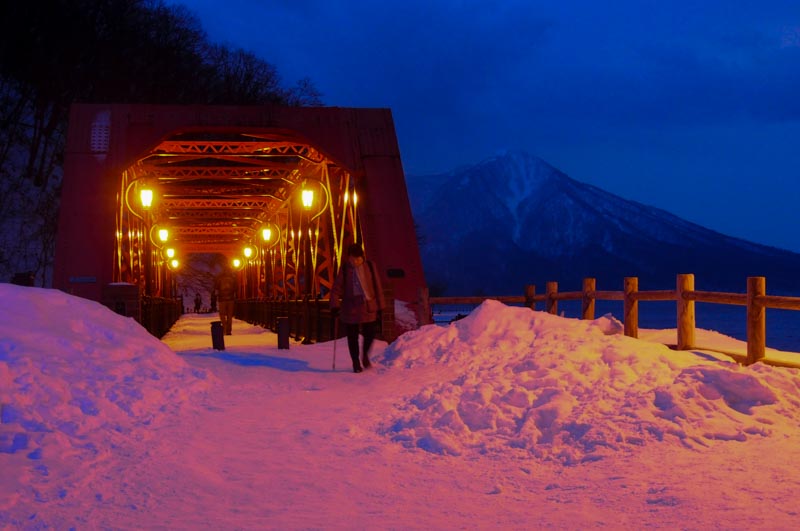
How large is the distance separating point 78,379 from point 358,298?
13.7 ft

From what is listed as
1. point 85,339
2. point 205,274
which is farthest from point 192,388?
point 205,274

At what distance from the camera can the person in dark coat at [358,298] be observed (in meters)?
10.5

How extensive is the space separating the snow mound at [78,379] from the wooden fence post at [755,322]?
586 cm

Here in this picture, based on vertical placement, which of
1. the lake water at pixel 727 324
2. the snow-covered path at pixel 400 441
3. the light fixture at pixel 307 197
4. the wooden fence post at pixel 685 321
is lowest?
the lake water at pixel 727 324

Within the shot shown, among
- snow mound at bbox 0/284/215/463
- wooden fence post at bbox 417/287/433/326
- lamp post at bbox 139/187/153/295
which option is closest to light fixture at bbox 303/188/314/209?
lamp post at bbox 139/187/153/295

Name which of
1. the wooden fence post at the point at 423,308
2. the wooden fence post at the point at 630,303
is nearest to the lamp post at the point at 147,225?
the wooden fence post at the point at 423,308

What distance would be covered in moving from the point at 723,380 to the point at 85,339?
248 inches

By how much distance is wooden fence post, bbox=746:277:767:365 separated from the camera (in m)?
8.71

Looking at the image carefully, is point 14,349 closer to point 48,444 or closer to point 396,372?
point 48,444

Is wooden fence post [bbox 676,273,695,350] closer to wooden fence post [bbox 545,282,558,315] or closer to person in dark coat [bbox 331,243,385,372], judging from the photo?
person in dark coat [bbox 331,243,385,372]

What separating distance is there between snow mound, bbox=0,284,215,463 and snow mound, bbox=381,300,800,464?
2199 millimetres

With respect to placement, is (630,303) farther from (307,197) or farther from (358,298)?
(307,197)

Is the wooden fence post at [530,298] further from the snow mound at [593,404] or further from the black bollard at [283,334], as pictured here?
the snow mound at [593,404]

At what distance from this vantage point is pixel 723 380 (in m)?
6.26
